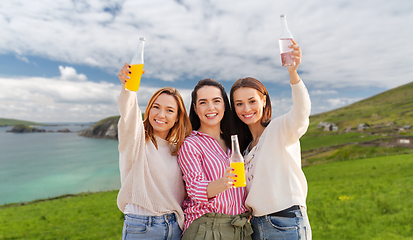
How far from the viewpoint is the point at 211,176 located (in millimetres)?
3293

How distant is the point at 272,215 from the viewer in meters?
3.17

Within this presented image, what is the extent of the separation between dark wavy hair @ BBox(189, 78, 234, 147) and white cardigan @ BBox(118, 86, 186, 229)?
1008 millimetres

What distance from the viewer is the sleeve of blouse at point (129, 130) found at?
305 cm

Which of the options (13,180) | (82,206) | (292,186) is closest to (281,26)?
(292,186)

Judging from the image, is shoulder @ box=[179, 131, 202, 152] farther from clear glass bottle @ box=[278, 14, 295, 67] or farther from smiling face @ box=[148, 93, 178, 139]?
clear glass bottle @ box=[278, 14, 295, 67]

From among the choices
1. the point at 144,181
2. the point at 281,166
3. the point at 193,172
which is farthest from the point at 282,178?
the point at 144,181

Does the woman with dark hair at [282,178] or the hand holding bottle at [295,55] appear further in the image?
the woman with dark hair at [282,178]

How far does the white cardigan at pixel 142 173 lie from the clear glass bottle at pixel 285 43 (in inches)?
78.9

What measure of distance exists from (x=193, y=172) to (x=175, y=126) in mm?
946

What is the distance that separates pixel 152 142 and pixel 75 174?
7457 cm

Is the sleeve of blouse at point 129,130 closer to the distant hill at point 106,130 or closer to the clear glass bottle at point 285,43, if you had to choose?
the clear glass bottle at point 285,43

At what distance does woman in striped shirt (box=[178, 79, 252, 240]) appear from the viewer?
297 cm

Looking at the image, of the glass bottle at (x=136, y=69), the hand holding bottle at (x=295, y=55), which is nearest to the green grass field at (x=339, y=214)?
the hand holding bottle at (x=295, y=55)

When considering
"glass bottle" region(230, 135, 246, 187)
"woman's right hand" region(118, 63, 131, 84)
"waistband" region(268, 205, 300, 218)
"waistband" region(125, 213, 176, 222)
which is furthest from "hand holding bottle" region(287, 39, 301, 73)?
"waistband" region(125, 213, 176, 222)
